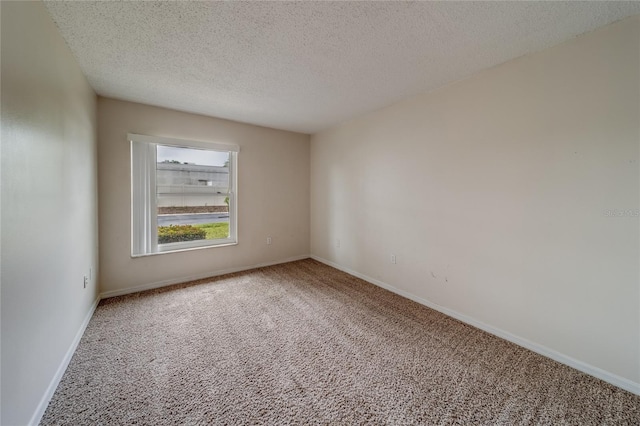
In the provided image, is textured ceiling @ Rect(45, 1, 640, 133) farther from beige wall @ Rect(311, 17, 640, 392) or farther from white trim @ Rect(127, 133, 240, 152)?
white trim @ Rect(127, 133, 240, 152)

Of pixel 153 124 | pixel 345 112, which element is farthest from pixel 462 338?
pixel 153 124

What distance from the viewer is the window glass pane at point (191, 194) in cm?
318

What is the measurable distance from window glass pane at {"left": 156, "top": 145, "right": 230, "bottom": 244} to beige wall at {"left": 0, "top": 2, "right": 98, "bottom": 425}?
1.13 m

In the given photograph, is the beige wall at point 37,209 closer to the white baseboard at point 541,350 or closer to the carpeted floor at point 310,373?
the carpeted floor at point 310,373

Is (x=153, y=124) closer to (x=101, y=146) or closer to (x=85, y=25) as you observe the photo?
(x=101, y=146)

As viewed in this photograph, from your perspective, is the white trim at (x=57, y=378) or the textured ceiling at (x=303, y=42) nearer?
the white trim at (x=57, y=378)

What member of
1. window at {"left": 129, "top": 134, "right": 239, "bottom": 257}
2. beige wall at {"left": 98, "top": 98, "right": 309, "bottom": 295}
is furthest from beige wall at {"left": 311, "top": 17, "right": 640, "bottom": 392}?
window at {"left": 129, "top": 134, "right": 239, "bottom": 257}

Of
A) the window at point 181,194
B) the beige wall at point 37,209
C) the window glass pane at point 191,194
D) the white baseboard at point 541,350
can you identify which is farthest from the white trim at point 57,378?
the white baseboard at point 541,350

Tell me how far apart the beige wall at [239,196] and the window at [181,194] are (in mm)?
98

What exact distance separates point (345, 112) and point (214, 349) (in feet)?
9.98

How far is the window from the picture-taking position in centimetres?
298

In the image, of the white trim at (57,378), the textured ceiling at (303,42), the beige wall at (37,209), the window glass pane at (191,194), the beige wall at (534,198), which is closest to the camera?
the beige wall at (37,209)

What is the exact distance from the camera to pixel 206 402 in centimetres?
142

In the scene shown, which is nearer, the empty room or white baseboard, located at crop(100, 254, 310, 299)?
the empty room
